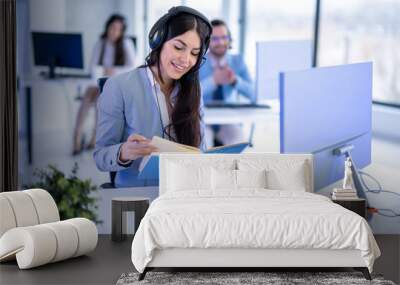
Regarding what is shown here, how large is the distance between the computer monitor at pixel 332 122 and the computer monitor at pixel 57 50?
2.24 metres

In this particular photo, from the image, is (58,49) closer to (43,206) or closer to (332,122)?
(43,206)

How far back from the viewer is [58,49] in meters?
8.50

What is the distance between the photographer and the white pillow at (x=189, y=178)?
299 inches

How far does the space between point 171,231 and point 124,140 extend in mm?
2635

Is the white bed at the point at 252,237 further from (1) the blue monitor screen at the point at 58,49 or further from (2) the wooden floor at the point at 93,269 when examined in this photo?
(1) the blue monitor screen at the point at 58,49

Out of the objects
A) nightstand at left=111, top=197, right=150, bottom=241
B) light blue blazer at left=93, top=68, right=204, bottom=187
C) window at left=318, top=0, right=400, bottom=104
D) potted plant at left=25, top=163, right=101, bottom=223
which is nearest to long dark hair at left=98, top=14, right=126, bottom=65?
light blue blazer at left=93, top=68, right=204, bottom=187

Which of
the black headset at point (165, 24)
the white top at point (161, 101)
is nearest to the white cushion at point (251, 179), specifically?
the white top at point (161, 101)

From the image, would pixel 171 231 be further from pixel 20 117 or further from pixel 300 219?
pixel 20 117

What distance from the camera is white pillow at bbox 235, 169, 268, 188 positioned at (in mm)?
7483

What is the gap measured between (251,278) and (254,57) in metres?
3.10

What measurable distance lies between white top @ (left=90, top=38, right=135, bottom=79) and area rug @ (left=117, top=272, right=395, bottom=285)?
2.82m

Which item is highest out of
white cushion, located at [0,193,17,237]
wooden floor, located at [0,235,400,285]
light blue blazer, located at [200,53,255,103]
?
light blue blazer, located at [200,53,255,103]

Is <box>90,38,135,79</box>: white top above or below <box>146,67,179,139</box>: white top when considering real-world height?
above

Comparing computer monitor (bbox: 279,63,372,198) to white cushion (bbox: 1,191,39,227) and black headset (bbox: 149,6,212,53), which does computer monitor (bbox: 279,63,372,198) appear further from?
white cushion (bbox: 1,191,39,227)
